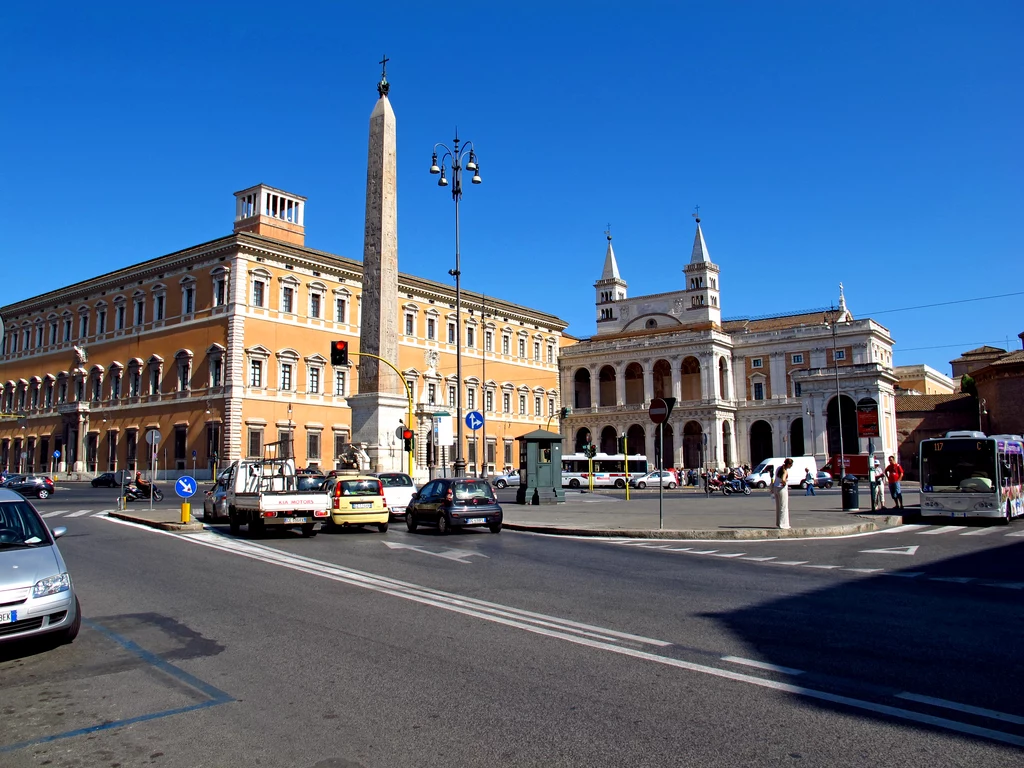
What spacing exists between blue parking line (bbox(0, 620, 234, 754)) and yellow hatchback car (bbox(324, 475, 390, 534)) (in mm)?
11454

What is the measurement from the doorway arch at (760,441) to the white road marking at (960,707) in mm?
79134

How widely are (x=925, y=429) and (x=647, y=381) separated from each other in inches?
1057

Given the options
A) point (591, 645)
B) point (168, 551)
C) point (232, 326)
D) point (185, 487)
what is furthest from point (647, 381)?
point (591, 645)

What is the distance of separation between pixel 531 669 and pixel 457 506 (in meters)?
12.4

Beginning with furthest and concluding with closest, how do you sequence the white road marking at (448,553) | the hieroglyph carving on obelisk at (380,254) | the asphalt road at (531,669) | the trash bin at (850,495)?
the hieroglyph carving on obelisk at (380,254) < the trash bin at (850,495) < the white road marking at (448,553) < the asphalt road at (531,669)

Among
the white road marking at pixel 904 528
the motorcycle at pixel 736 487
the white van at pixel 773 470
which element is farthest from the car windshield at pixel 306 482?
the white van at pixel 773 470

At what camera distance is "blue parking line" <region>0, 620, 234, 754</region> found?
4.77 meters

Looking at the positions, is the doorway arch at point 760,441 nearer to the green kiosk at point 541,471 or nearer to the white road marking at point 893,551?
the green kiosk at point 541,471

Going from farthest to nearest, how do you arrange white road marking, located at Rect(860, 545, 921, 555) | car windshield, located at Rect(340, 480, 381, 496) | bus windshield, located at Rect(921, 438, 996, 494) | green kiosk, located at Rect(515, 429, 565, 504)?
green kiosk, located at Rect(515, 429, 565, 504) → bus windshield, located at Rect(921, 438, 996, 494) → car windshield, located at Rect(340, 480, 381, 496) → white road marking, located at Rect(860, 545, 921, 555)

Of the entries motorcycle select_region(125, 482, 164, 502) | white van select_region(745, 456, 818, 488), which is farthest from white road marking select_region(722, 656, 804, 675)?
white van select_region(745, 456, 818, 488)

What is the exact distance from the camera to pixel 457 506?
1830 centimetres

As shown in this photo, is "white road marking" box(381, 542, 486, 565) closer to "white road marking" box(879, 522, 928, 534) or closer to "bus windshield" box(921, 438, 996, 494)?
"white road marking" box(879, 522, 928, 534)

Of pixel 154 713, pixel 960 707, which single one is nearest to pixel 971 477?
pixel 960 707

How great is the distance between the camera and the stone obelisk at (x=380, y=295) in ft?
90.0
